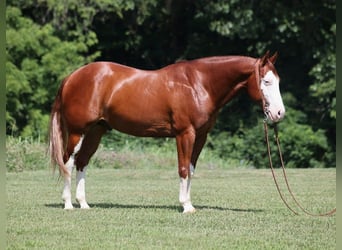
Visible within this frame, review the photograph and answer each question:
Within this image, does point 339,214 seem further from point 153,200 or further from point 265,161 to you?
point 265,161

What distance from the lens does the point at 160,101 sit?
386 inches

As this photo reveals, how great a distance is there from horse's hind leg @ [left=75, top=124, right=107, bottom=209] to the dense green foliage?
1278 centimetres

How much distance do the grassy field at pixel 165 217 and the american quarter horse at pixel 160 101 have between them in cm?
68

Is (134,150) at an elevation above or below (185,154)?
below

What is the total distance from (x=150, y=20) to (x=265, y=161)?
7119 millimetres

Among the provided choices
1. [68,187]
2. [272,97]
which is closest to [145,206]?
[68,187]

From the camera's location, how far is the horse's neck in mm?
9703

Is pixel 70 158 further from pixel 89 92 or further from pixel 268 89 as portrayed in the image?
pixel 268 89

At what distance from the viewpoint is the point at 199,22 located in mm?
27547

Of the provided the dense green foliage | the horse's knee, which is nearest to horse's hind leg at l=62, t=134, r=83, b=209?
the horse's knee

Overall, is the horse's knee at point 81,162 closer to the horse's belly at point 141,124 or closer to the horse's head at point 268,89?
the horse's belly at point 141,124

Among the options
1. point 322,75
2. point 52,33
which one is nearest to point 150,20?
point 52,33

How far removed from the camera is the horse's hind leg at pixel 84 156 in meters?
10.0

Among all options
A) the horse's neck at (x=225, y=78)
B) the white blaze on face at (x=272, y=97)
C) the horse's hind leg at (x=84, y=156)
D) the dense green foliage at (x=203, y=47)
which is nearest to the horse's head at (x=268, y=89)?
the white blaze on face at (x=272, y=97)
